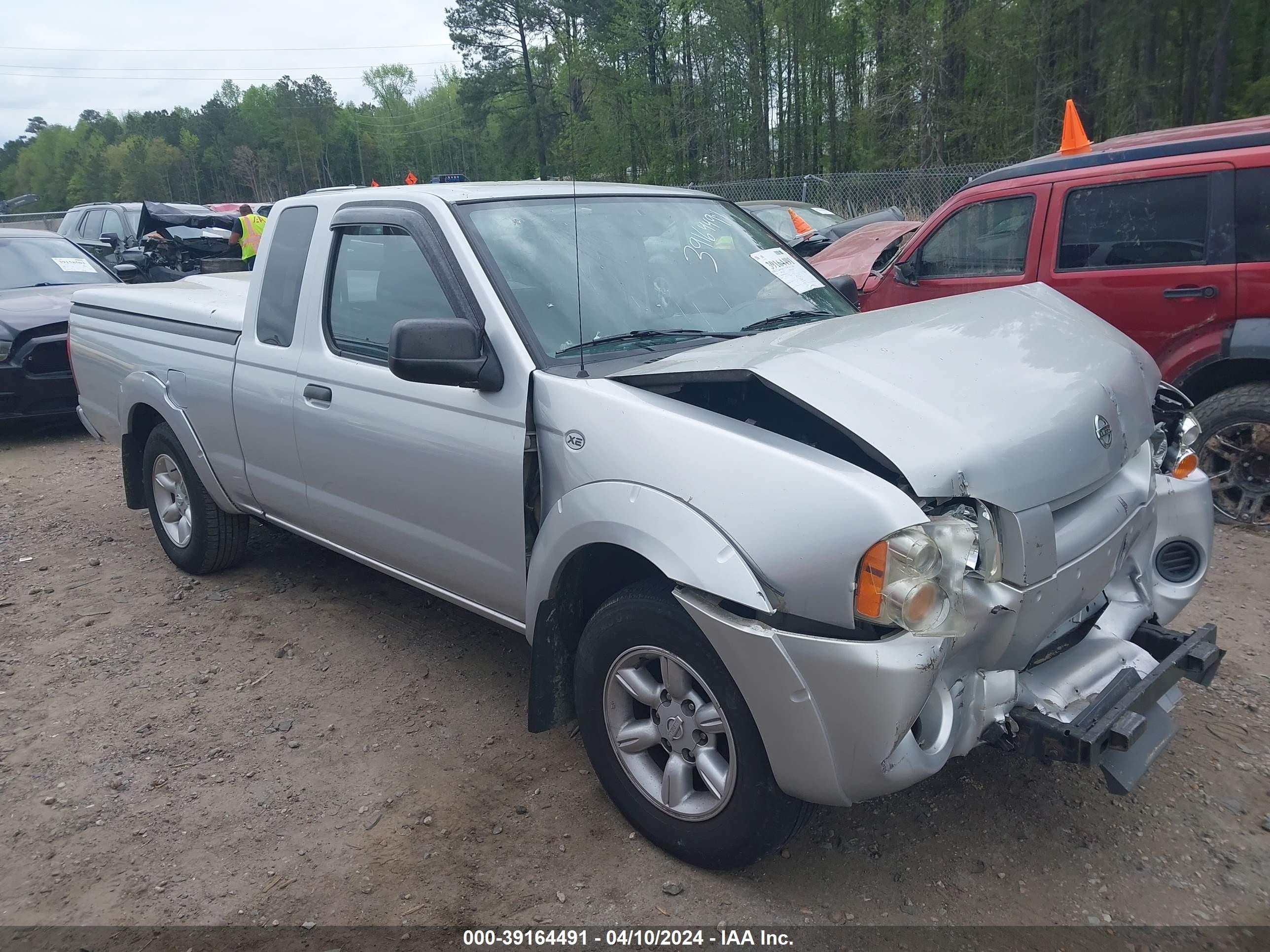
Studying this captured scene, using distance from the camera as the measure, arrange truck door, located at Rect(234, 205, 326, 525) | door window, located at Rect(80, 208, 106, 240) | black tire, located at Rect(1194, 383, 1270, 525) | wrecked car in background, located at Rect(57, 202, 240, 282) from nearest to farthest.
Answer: truck door, located at Rect(234, 205, 326, 525), black tire, located at Rect(1194, 383, 1270, 525), wrecked car in background, located at Rect(57, 202, 240, 282), door window, located at Rect(80, 208, 106, 240)

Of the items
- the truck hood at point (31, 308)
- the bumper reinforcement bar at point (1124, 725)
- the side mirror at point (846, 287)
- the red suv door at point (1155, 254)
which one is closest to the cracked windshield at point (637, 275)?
the side mirror at point (846, 287)

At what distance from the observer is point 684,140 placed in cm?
3009

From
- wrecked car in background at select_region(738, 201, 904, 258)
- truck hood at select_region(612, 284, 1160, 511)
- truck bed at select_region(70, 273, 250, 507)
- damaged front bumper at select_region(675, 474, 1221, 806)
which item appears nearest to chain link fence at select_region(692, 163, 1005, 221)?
wrecked car in background at select_region(738, 201, 904, 258)

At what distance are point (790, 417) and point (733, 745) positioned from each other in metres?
0.93

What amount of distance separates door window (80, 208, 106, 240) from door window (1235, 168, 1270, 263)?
1631cm

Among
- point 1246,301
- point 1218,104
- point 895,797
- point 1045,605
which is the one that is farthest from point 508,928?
point 1218,104

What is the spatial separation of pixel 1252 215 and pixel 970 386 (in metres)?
3.35

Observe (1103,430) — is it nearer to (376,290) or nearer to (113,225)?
(376,290)

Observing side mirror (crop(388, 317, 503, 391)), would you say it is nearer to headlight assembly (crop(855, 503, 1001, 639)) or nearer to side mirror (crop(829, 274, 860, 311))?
headlight assembly (crop(855, 503, 1001, 639))

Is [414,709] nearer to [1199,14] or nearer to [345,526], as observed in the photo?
[345,526]

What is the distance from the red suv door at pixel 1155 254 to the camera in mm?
4879

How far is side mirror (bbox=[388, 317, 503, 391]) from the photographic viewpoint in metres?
2.81

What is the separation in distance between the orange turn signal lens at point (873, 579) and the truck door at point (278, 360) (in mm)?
2637

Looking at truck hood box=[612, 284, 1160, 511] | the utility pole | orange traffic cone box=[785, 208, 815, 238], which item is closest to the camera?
truck hood box=[612, 284, 1160, 511]
